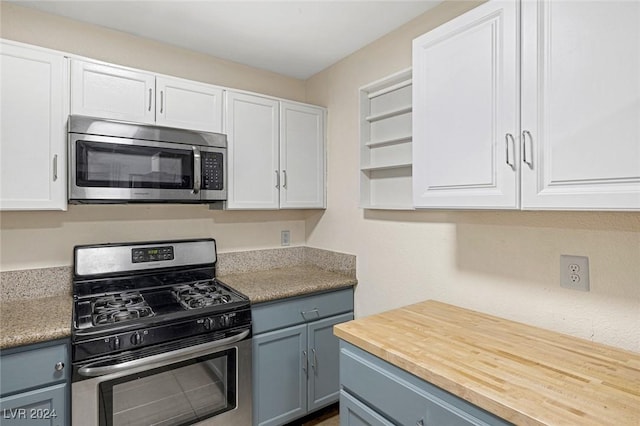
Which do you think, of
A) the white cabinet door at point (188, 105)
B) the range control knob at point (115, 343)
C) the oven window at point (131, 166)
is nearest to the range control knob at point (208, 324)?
the range control knob at point (115, 343)

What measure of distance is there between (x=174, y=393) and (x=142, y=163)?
3.85ft

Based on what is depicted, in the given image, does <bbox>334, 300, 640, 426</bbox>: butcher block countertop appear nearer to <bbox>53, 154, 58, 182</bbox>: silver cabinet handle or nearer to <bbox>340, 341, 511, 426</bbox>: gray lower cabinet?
<bbox>340, 341, 511, 426</bbox>: gray lower cabinet

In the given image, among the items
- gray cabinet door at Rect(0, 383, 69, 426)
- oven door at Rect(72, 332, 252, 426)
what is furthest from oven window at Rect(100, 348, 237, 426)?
gray cabinet door at Rect(0, 383, 69, 426)

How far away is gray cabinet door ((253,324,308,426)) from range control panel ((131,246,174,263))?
783mm

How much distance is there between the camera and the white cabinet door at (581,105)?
3.16 ft

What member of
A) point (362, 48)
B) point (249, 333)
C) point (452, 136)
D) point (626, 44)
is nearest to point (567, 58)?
point (626, 44)

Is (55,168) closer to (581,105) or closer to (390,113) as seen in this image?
(390,113)

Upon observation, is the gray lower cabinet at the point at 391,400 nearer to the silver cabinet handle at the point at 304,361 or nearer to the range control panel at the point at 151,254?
the silver cabinet handle at the point at 304,361

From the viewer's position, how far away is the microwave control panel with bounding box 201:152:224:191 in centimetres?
203

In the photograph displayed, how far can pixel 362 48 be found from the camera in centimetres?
232

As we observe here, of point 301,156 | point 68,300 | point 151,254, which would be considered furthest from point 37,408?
point 301,156

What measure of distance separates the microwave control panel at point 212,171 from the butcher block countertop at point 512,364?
1138 mm

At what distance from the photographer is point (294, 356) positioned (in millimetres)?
2061

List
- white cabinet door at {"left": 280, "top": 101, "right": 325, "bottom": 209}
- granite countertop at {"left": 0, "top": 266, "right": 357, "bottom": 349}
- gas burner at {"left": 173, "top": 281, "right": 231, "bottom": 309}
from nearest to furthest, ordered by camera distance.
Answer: granite countertop at {"left": 0, "top": 266, "right": 357, "bottom": 349} < gas burner at {"left": 173, "top": 281, "right": 231, "bottom": 309} < white cabinet door at {"left": 280, "top": 101, "right": 325, "bottom": 209}
